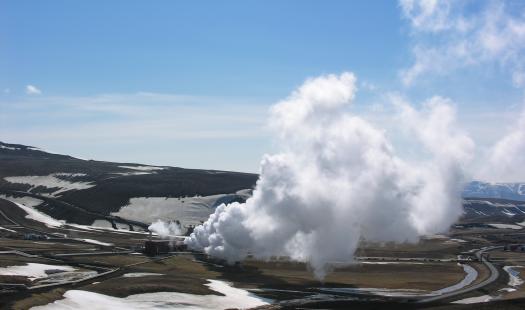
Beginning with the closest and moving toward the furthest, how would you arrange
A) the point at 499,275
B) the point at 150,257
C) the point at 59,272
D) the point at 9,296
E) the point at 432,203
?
1. the point at 9,296
2. the point at 59,272
3. the point at 499,275
4. the point at 150,257
5. the point at 432,203

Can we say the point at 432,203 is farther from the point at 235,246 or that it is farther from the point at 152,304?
the point at 152,304

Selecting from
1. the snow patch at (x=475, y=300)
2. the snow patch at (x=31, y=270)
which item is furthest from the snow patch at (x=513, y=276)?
the snow patch at (x=31, y=270)

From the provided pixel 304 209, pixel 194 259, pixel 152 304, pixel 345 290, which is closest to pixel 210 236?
pixel 194 259

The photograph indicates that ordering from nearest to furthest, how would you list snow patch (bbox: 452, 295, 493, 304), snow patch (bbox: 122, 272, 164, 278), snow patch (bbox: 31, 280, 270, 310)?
A: snow patch (bbox: 31, 280, 270, 310), snow patch (bbox: 452, 295, 493, 304), snow patch (bbox: 122, 272, 164, 278)

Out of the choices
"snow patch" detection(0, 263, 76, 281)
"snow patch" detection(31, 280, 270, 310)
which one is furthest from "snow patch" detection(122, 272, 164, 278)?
"snow patch" detection(31, 280, 270, 310)

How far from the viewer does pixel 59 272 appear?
121062 mm

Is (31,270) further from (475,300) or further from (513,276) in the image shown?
(513,276)

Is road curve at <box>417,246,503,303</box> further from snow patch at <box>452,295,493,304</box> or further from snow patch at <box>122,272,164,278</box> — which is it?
snow patch at <box>122,272,164,278</box>

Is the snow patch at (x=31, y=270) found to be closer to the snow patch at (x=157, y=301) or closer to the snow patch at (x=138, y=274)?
the snow patch at (x=138, y=274)

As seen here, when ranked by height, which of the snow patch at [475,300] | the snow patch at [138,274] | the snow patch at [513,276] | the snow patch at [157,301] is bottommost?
the snow patch at [157,301]

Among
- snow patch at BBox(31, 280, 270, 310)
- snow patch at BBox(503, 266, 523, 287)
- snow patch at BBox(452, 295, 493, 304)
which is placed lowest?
snow patch at BBox(31, 280, 270, 310)

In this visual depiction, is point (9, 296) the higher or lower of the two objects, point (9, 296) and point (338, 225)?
the lower

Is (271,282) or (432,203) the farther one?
(432,203)

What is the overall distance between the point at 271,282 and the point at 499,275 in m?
57.3
